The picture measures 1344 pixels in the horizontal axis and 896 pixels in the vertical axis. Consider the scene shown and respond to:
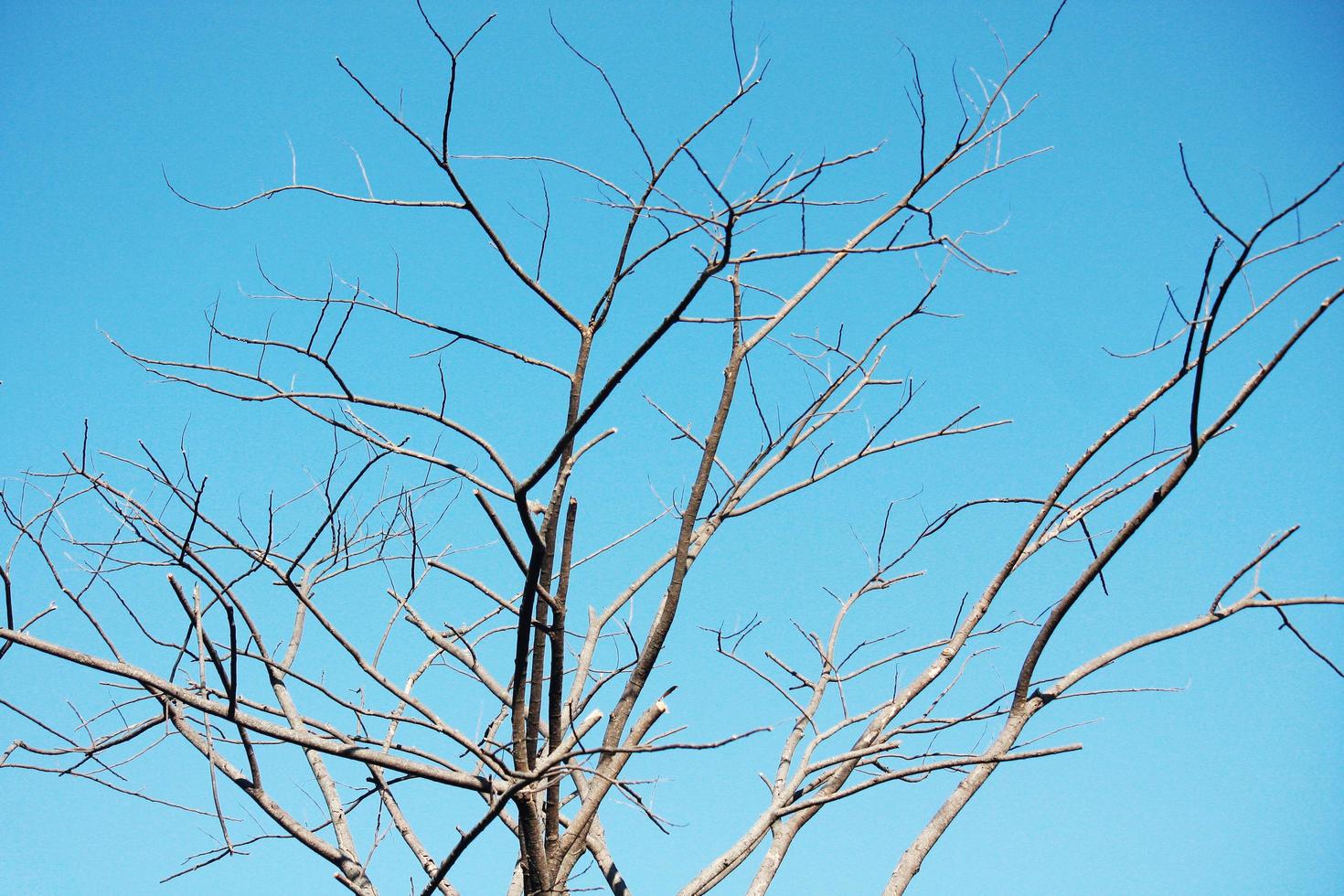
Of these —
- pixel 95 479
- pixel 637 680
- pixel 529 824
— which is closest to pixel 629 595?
pixel 637 680

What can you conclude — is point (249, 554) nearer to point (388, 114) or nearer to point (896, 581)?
point (388, 114)

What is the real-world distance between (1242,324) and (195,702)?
244 cm

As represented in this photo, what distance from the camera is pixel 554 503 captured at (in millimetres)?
2270

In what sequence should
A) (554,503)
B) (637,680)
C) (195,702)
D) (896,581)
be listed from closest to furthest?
(195,702) → (554,503) → (637,680) → (896,581)

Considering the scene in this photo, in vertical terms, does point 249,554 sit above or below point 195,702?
above

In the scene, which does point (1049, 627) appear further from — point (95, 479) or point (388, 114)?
point (95, 479)

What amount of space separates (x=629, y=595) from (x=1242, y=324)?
197cm

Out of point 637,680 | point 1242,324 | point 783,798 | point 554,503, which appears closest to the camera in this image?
point 554,503

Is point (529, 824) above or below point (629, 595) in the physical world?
below

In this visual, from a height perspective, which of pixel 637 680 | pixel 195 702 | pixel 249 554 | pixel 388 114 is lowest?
pixel 195 702

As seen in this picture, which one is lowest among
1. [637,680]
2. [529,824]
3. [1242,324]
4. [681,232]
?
[529,824]

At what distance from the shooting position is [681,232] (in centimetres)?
240

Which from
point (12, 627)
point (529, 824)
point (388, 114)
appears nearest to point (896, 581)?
point (529, 824)

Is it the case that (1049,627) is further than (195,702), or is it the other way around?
(1049,627)
